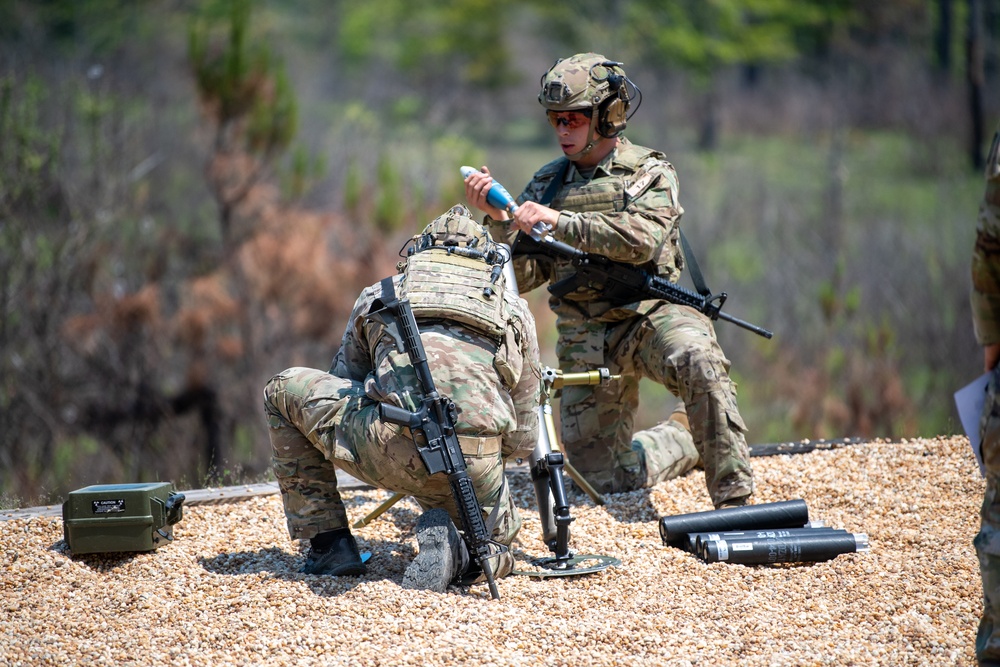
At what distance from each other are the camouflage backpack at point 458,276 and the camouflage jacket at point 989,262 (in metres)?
1.84

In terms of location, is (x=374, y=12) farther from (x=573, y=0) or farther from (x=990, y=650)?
(x=990, y=650)

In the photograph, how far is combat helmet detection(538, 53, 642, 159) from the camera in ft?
18.9

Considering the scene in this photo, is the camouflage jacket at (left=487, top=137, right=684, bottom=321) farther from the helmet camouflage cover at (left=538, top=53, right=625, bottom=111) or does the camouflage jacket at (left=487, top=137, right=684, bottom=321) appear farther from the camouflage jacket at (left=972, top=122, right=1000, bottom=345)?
the camouflage jacket at (left=972, top=122, right=1000, bottom=345)

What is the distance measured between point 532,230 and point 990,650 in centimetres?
291

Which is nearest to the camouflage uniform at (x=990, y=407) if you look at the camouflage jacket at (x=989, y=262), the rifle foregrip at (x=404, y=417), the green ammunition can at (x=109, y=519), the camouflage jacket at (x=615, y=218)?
the camouflage jacket at (x=989, y=262)

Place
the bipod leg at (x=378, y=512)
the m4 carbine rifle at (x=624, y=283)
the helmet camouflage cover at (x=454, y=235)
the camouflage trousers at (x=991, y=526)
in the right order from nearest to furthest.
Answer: the camouflage trousers at (x=991, y=526), the helmet camouflage cover at (x=454, y=235), the bipod leg at (x=378, y=512), the m4 carbine rifle at (x=624, y=283)

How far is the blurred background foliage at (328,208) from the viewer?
51.0 feet

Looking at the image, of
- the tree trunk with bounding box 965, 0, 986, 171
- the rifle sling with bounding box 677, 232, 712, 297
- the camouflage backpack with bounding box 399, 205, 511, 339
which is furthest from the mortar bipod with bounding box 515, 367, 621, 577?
the tree trunk with bounding box 965, 0, 986, 171

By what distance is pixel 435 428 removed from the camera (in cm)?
432

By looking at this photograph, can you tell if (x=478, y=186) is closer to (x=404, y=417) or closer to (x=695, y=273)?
(x=695, y=273)

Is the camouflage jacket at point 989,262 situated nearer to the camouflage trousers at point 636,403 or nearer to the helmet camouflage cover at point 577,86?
the camouflage trousers at point 636,403

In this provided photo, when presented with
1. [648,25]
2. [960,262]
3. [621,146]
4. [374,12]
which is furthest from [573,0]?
[621,146]

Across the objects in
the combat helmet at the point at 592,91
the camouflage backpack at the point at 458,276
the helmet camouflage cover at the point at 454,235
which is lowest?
the camouflage backpack at the point at 458,276

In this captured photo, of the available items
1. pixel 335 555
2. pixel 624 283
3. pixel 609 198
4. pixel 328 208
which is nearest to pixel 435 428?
pixel 335 555
